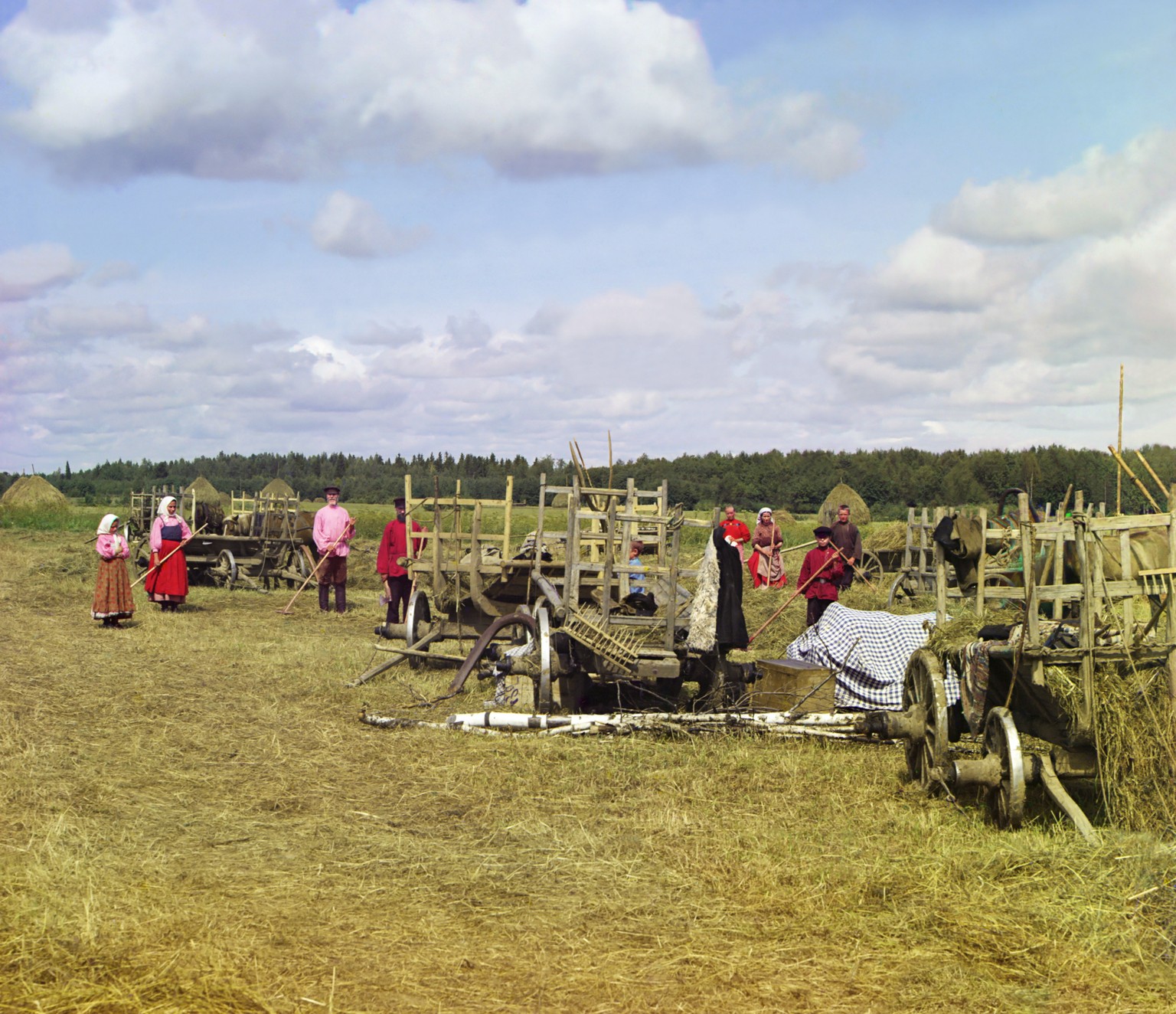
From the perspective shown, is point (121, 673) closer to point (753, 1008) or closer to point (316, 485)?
point (753, 1008)

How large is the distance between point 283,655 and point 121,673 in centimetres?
178

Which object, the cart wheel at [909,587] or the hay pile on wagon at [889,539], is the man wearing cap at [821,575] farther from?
the hay pile on wagon at [889,539]

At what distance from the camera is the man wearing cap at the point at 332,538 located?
56.4ft

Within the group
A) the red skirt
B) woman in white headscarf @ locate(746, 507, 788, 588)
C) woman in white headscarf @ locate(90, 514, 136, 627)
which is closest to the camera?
woman in white headscarf @ locate(90, 514, 136, 627)

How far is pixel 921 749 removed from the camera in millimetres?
7027

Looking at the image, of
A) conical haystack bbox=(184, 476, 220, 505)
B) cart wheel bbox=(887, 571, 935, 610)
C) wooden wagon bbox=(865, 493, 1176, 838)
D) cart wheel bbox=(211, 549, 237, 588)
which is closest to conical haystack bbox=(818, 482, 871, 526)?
cart wheel bbox=(887, 571, 935, 610)

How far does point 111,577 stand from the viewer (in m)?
15.2

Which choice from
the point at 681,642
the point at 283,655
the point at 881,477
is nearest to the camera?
the point at 681,642

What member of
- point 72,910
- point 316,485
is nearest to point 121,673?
point 72,910

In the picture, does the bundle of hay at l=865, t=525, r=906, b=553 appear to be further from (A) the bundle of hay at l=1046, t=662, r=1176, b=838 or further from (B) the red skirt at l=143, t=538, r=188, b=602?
(A) the bundle of hay at l=1046, t=662, r=1176, b=838

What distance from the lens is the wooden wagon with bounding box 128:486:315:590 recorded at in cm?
2078

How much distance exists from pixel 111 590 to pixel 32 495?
35.7 metres

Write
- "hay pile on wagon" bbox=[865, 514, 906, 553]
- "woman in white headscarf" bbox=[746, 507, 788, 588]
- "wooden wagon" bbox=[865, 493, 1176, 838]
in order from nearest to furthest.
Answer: "wooden wagon" bbox=[865, 493, 1176, 838] < "woman in white headscarf" bbox=[746, 507, 788, 588] < "hay pile on wagon" bbox=[865, 514, 906, 553]

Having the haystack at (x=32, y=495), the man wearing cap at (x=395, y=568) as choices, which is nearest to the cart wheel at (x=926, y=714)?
the man wearing cap at (x=395, y=568)
